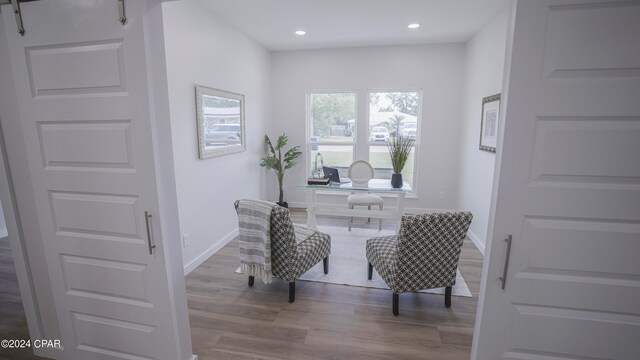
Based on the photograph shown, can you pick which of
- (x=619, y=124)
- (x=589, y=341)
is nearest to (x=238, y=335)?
(x=589, y=341)

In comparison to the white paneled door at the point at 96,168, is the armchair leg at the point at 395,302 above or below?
below

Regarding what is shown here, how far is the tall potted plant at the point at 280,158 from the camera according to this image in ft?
15.9

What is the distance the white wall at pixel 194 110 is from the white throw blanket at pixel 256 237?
76 cm

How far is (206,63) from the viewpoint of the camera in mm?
3172

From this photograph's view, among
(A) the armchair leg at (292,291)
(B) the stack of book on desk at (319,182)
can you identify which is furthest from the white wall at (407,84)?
(A) the armchair leg at (292,291)

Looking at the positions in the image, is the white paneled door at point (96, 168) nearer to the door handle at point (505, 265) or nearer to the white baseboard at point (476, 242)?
the door handle at point (505, 265)

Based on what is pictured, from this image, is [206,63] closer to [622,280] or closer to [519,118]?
[519,118]

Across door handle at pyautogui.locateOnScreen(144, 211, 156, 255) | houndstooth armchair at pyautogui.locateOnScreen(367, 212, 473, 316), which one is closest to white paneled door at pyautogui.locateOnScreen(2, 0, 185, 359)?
door handle at pyautogui.locateOnScreen(144, 211, 156, 255)

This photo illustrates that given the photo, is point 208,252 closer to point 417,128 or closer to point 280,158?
point 280,158

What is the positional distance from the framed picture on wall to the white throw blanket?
256 centimetres

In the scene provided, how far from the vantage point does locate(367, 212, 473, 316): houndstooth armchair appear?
84.0 inches

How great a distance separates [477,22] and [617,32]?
2.89 meters

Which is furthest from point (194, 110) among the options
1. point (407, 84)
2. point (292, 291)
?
point (407, 84)

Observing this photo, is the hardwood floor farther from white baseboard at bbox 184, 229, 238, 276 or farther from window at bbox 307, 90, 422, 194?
window at bbox 307, 90, 422, 194
